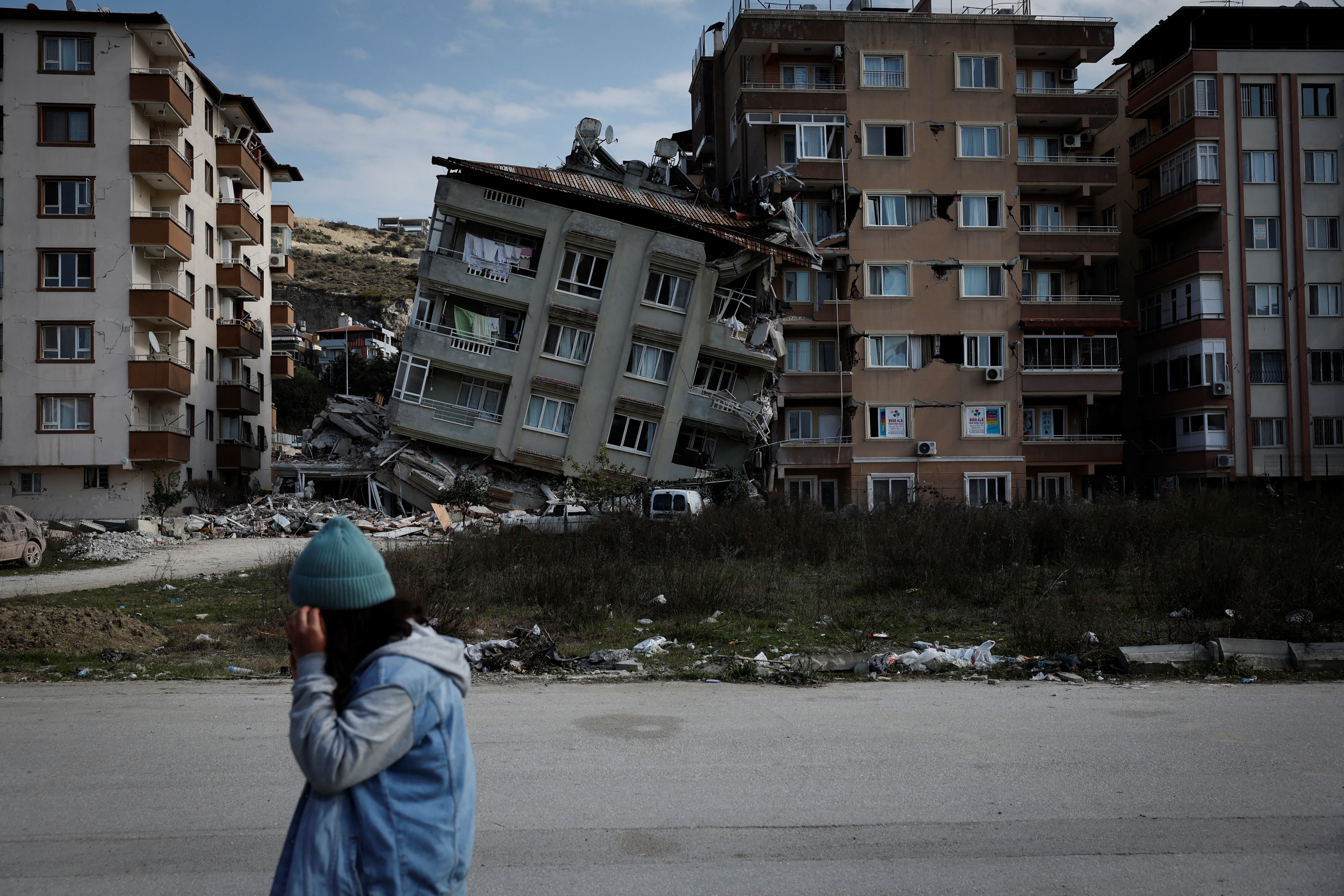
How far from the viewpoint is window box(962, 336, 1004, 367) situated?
41.2 m

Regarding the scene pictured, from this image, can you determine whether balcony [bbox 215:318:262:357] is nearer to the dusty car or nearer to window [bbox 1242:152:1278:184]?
the dusty car

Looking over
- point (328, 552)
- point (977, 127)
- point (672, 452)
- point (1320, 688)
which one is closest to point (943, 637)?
point (1320, 688)

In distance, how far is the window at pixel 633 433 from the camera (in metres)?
38.4

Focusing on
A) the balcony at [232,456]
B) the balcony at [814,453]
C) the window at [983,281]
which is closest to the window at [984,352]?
the window at [983,281]

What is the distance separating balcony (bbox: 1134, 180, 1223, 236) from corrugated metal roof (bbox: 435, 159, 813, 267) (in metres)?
18.0

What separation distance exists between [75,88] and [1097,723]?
142 ft

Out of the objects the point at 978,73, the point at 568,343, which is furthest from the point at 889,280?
the point at 568,343

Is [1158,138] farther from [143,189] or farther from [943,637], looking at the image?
[143,189]

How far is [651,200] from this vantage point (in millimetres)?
39000

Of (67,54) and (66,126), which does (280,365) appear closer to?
(66,126)

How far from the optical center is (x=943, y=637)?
12102mm

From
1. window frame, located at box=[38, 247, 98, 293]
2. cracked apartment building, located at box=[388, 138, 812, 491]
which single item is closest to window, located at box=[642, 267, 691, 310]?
→ cracked apartment building, located at box=[388, 138, 812, 491]

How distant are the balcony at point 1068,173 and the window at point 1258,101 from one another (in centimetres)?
676

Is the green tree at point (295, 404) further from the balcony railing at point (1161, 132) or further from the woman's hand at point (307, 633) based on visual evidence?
the woman's hand at point (307, 633)
